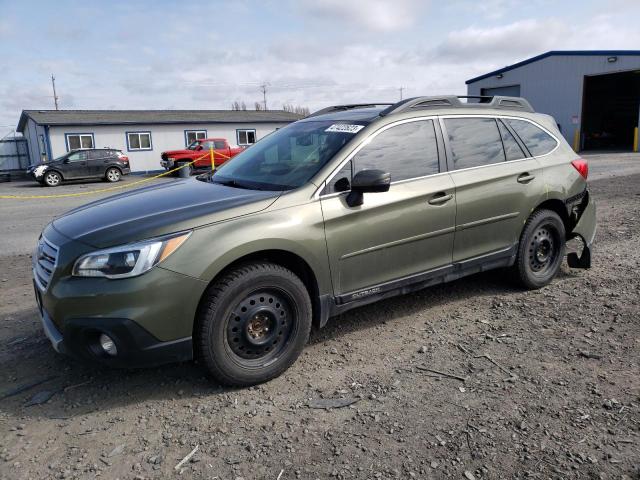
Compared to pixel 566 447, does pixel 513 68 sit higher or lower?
higher

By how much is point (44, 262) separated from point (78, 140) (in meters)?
29.1

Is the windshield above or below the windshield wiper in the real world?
above

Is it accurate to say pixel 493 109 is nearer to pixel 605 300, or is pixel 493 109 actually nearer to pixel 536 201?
pixel 536 201

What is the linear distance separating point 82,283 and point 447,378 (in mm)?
2354

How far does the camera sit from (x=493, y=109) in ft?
15.8

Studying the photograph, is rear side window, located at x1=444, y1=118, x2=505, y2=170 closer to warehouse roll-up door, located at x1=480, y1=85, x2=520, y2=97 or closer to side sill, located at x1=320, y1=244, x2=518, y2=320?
side sill, located at x1=320, y1=244, x2=518, y2=320

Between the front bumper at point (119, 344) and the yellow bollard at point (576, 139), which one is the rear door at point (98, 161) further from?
the yellow bollard at point (576, 139)

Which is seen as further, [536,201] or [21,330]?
[536,201]

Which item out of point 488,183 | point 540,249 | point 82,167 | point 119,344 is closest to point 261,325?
point 119,344

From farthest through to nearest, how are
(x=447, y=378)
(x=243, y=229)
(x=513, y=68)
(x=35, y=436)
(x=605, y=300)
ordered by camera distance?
(x=513, y=68)
(x=605, y=300)
(x=447, y=378)
(x=243, y=229)
(x=35, y=436)

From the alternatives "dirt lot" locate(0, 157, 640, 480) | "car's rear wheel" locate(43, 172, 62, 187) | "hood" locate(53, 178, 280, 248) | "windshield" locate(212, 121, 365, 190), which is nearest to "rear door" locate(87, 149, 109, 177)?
"car's rear wheel" locate(43, 172, 62, 187)

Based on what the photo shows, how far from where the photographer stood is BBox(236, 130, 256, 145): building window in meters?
34.0

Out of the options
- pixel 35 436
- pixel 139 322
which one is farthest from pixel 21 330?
pixel 139 322

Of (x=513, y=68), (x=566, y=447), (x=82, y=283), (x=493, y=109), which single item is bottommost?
(x=566, y=447)
